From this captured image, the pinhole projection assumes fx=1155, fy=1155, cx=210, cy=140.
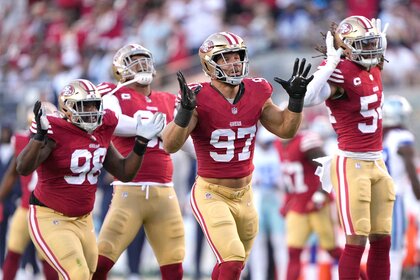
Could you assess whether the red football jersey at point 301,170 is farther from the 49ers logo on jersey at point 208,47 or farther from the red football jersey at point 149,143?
the 49ers logo on jersey at point 208,47

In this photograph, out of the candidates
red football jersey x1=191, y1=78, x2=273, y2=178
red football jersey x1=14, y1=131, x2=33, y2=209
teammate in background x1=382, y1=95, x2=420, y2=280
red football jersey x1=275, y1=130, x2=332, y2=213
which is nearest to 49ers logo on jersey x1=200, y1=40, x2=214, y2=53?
red football jersey x1=191, y1=78, x2=273, y2=178

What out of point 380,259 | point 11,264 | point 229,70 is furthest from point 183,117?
point 11,264

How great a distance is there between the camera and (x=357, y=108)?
28.1 feet

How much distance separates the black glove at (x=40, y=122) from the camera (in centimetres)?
791

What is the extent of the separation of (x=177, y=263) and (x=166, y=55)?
359 inches

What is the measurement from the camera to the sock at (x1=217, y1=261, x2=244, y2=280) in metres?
7.92

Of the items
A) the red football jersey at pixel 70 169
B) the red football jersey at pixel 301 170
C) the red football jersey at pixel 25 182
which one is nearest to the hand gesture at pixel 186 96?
the red football jersey at pixel 70 169

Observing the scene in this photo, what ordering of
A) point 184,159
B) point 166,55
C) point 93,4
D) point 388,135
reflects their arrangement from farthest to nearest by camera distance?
point 93,4 → point 166,55 → point 184,159 → point 388,135

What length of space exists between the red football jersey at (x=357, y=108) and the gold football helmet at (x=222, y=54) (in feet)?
2.40

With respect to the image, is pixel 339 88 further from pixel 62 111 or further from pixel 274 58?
pixel 274 58

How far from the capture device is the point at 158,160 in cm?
917

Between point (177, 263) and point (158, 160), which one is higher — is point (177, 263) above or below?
below

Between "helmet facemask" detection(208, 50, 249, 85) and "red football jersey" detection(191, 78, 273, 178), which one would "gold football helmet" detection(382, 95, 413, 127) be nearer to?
"red football jersey" detection(191, 78, 273, 178)

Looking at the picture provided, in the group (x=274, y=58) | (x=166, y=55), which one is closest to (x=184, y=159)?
(x=274, y=58)
